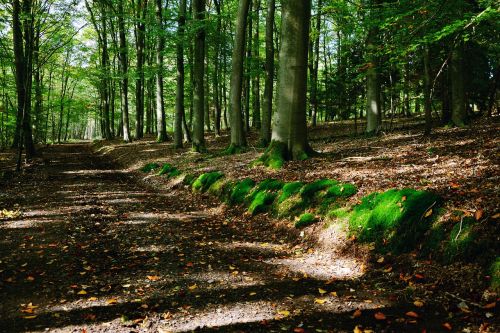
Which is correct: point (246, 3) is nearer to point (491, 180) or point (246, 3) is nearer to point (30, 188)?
point (30, 188)

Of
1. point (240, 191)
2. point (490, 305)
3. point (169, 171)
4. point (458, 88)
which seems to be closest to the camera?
point (490, 305)

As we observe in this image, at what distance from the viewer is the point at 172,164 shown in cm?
1452

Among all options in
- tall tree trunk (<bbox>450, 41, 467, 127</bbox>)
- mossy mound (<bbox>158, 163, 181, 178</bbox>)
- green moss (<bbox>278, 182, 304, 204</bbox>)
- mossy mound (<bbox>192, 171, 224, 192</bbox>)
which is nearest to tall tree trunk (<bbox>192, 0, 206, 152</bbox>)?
mossy mound (<bbox>158, 163, 181, 178</bbox>)

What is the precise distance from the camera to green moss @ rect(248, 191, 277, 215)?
7465 millimetres

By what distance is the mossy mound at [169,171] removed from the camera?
497 inches

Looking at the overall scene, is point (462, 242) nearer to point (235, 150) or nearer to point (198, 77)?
point (235, 150)

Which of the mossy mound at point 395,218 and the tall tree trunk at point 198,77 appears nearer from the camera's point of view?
the mossy mound at point 395,218

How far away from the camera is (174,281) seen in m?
4.57

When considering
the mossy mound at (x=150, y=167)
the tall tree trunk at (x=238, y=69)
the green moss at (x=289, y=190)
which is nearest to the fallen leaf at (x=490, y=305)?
the green moss at (x=289, y=190)

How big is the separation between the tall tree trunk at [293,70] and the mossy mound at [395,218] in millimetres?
4229

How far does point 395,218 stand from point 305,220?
176 centimetres

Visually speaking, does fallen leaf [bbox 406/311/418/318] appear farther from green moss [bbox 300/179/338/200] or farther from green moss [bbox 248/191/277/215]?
green moss [bbox 248/191/277/215]

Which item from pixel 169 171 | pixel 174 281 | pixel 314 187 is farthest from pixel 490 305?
pixel 169 171

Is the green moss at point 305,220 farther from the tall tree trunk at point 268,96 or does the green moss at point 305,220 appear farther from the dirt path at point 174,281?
the tall tree trunk at point 268,96
